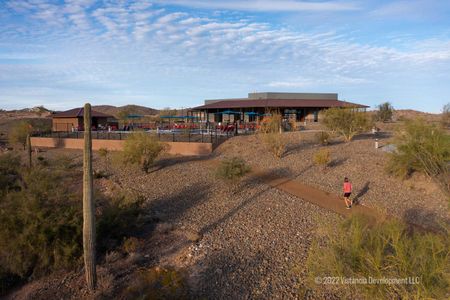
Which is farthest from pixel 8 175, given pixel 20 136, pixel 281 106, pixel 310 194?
pixel 281 106

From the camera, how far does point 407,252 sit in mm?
6887

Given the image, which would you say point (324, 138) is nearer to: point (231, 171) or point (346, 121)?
point (346, 121)

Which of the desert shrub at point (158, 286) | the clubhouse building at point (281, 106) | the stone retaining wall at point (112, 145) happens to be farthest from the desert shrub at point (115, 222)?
the clubhouse building at point (281, 106)

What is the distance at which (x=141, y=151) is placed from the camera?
76.7 ft

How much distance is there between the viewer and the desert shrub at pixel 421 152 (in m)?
17.1

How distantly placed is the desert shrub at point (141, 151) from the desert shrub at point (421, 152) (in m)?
12.9

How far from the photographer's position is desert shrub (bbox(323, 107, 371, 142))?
95.8 ft

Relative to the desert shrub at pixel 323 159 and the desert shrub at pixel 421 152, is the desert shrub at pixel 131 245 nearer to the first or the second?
the desert shrub at pixel 323 159

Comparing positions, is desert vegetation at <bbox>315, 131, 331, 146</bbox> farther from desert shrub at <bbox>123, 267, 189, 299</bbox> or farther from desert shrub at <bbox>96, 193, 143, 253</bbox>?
desert shrub at <bbox>123, 267, 189, 299</bbox>

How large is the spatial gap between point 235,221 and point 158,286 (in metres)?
4.97

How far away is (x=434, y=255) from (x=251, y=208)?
31.5ft

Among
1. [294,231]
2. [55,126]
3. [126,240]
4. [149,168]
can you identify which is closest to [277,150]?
[149,168]

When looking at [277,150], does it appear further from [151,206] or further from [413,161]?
[151,206]

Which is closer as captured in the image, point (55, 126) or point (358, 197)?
point (358, 197)
